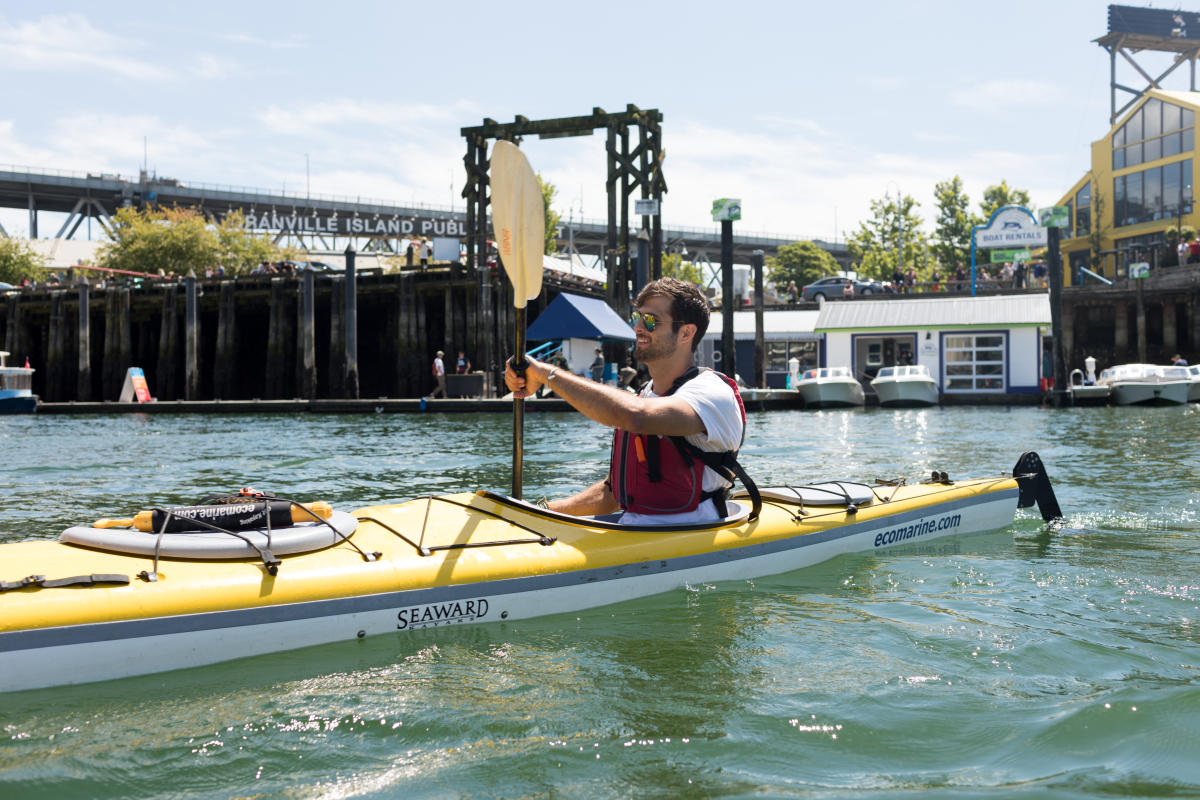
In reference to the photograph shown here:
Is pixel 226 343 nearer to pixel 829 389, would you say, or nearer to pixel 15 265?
pixel 829 389

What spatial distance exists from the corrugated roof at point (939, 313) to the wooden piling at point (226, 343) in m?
19.4

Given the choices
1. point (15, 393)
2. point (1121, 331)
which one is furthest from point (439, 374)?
point (1121, 331)

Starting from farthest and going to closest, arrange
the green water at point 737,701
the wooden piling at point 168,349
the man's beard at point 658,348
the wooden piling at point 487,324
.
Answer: the wooden piling at point 168,349
the wooden piling at point 487,324
the man's beard at point 658,348
the green water at point 737,701

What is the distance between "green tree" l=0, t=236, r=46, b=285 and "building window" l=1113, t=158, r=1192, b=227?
192 ft

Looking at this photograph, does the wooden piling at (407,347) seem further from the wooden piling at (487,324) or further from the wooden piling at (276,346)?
the wooden piling at (276,346)

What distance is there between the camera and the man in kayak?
4242 mm

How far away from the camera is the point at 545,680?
3.87 metres

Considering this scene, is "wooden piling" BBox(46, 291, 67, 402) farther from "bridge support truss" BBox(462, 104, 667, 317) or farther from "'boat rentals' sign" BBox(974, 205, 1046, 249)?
"'boat rentals' sign" BBox(974, 205, 1046, 249)

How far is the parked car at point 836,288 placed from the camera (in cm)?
3897

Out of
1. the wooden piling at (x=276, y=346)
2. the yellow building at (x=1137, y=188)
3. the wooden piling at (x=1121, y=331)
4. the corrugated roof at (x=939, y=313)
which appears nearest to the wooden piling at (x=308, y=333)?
the wooden piling at (x=276, y=346)

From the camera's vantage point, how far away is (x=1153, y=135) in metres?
44.9

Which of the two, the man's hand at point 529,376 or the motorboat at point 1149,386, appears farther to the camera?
the motorboat at point 1149,386

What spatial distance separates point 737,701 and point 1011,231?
36824 millimetres

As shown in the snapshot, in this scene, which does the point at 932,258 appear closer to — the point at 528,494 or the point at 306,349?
the point at 306,349
